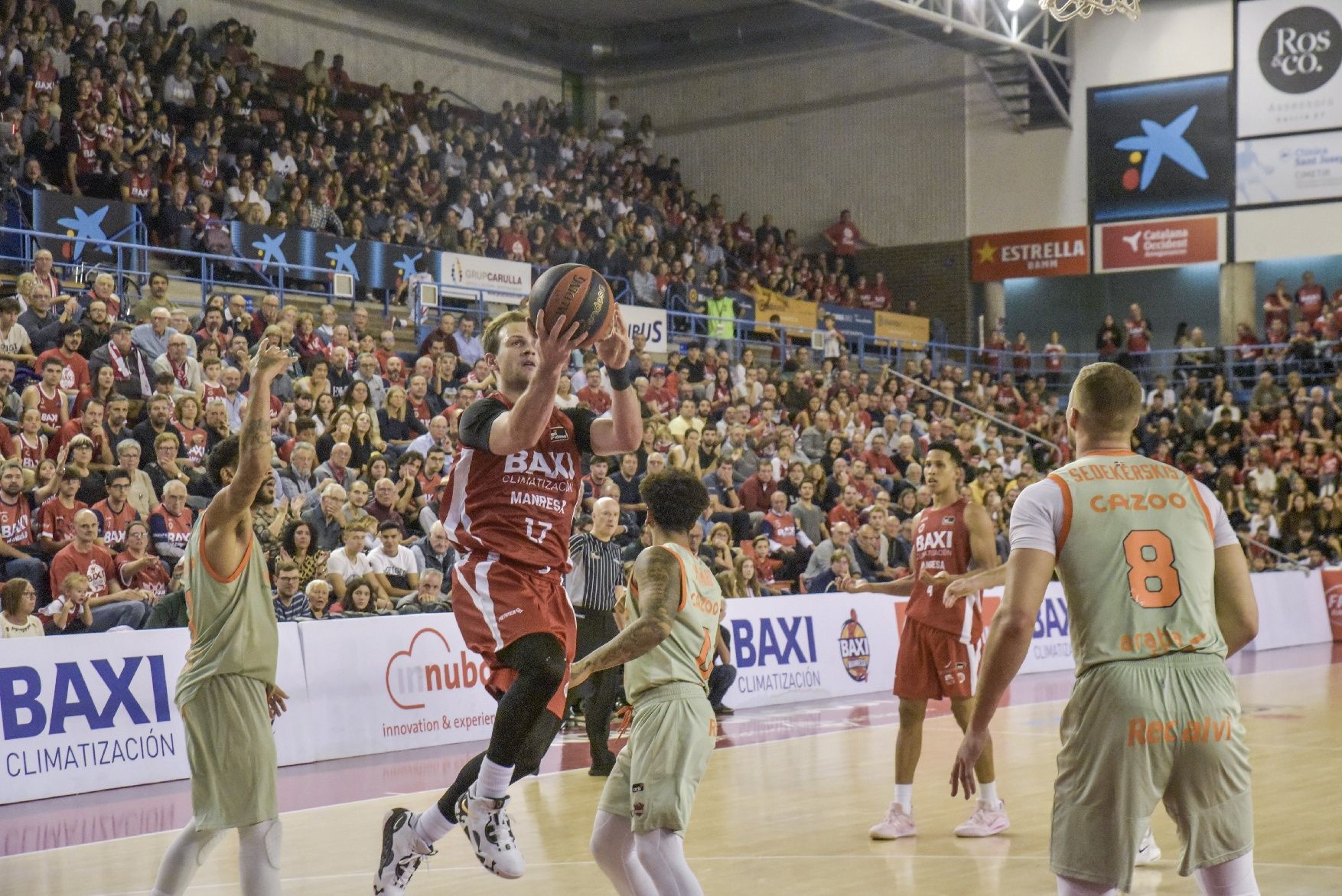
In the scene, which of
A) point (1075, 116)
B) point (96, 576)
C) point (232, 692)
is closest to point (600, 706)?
point (96, 576)

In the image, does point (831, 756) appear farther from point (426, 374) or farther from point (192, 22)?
point (192, 22)

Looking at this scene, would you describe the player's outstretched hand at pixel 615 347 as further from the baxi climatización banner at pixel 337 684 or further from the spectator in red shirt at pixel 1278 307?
the spectator in red shirt at pixel 1278 307

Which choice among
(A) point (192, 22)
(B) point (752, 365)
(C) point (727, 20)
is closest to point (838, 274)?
(C) point (727, 20)

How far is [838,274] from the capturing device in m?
30.6

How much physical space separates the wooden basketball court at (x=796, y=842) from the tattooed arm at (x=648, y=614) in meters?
1.91

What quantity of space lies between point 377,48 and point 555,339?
24.3 m

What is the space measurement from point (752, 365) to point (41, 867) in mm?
15554

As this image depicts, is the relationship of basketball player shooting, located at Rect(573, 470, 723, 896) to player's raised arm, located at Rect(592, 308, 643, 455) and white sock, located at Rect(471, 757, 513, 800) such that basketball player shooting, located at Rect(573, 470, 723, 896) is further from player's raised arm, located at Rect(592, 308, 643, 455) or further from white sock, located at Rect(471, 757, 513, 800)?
white sock, located at Rect(471, 757, 513, 800)

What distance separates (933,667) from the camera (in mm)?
8148

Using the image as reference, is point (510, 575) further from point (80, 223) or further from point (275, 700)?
point (80, 223)

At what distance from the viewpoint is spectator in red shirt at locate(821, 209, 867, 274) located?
105 ft

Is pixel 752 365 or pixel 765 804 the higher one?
pixel 752 365

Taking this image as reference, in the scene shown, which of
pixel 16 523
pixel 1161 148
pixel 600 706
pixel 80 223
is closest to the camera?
pixel 600 706

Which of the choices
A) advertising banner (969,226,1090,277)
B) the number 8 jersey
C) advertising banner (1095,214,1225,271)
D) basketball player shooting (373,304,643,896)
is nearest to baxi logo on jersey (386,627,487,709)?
basketball player shooting (373,304,643,896)
